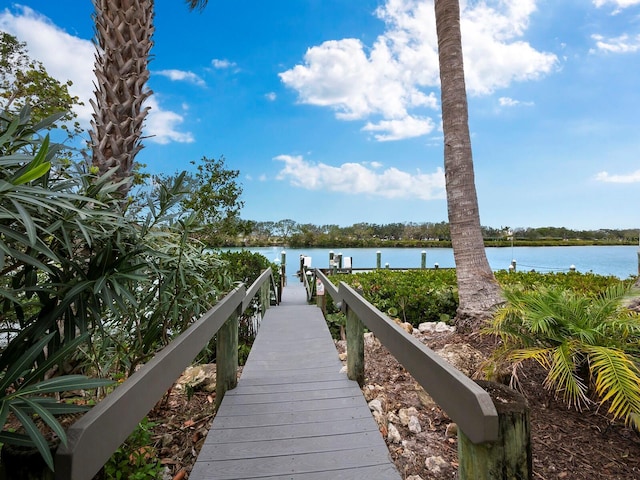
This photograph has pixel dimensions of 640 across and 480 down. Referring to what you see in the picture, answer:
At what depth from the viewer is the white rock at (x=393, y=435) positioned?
7.63ft

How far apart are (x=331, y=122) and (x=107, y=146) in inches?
825

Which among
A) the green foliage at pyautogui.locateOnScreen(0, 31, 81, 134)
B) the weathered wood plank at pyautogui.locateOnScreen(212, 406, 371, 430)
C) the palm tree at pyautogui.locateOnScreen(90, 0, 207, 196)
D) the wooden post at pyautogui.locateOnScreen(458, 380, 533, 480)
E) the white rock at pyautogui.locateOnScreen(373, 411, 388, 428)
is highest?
the green foliage at pyautogui.locateOnScreen(0, 31, 81, 134)

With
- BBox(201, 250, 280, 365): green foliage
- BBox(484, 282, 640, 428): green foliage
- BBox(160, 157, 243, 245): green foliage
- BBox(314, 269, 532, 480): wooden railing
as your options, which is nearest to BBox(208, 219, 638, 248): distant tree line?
BBox(160, 157, 243, 245): green foliage

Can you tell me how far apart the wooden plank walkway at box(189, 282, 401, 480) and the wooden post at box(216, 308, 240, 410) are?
0.07 meters

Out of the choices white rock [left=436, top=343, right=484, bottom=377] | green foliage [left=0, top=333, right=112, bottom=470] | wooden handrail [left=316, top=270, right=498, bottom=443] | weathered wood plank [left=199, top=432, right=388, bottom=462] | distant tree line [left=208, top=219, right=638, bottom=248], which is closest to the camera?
green foliage [left=0, top=333, right=112, bottom=470]

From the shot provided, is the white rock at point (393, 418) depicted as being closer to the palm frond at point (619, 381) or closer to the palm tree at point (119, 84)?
the palm frond at point (619, 381)

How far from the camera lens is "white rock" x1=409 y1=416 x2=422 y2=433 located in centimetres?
238

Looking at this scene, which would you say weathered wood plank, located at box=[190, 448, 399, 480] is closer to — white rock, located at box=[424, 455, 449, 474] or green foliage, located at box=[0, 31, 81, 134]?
white rock, located at box=[424, 455, 449, 474]

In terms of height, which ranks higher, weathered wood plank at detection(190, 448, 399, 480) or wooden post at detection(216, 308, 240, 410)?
wooden post at detection(216, 308, 240, 410)

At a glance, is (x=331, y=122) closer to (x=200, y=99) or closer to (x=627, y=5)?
(x=200, y=99)

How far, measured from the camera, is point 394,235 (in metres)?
26.0

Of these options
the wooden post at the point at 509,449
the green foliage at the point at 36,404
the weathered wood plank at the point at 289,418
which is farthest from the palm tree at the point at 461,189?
the green foliage at the point at 36,404

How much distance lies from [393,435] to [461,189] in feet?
9.58

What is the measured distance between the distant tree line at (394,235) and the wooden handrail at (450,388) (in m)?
13.7
